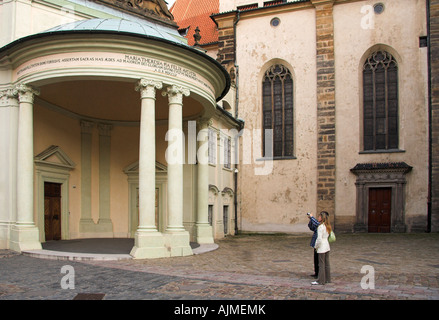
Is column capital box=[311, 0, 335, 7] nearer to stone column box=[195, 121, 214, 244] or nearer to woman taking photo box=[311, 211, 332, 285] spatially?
stone column box=[195, 121, 214, 244]

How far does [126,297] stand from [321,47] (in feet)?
69.9

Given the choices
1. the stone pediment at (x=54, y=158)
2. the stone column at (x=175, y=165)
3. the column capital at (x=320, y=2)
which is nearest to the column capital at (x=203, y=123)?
the stone column at (x=175, y=165)

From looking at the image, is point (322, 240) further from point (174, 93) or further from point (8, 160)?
point (8, 160)

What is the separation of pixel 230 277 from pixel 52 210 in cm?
1001

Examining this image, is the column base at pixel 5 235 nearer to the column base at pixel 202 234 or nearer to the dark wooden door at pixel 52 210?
the dark wooden door at pixel 52 210

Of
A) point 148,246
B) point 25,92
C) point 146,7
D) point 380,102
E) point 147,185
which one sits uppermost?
point 146,7

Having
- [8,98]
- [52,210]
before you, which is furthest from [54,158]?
[8,98]

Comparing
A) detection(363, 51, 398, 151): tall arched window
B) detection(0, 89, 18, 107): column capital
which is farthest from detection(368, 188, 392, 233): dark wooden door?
detection(0, 89, 18, 107): column capital

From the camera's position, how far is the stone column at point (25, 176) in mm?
13594

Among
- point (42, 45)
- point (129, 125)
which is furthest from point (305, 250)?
point (42, 45)

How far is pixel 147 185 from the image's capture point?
13391mm

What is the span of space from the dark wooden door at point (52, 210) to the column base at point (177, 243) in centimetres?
571

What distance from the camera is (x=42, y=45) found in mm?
13070

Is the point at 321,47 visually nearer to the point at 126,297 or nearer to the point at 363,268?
the point at 363,268
